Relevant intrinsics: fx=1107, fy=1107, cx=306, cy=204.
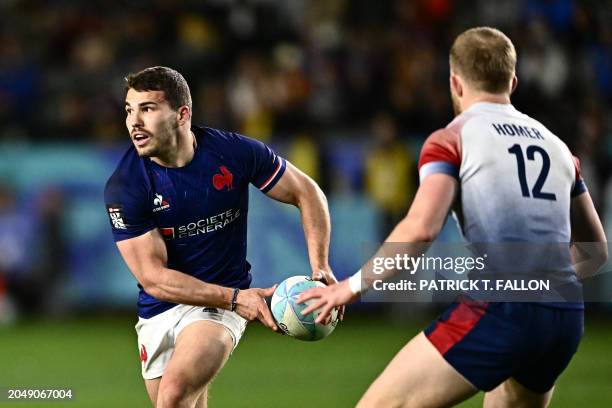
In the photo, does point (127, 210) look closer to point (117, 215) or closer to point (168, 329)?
point (117, 215)

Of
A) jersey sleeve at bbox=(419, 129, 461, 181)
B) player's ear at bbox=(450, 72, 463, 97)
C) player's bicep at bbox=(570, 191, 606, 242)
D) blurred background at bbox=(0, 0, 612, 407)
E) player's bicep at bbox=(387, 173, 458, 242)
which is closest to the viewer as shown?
player's bicep at bbox=(387, 173, 458, 242)

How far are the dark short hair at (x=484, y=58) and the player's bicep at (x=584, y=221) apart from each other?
2.45 ft

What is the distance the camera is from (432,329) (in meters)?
4.89

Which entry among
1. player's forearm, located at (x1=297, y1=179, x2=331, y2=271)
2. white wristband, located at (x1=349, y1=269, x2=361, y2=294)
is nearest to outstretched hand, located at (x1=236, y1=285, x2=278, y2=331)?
player's forearm, located at (x1=297, y1=179, x2=331, y2=271)

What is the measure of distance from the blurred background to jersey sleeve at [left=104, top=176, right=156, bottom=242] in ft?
19.5

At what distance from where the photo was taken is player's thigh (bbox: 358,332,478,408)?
4727mm

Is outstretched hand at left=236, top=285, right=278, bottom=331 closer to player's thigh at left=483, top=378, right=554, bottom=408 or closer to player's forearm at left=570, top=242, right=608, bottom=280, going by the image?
player's thigh at left=483, top=378, right=554, bottom=408

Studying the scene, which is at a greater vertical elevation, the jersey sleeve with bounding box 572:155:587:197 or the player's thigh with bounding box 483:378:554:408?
the jersey sleeve with bounding box 572:155:587:197

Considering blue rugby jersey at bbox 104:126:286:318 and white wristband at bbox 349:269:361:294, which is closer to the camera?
white wristband at bbox 349:269:361:294

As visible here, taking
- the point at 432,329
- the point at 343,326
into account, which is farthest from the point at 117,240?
the point at 343,326

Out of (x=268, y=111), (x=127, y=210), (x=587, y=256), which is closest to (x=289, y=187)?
(x=127, y=210)

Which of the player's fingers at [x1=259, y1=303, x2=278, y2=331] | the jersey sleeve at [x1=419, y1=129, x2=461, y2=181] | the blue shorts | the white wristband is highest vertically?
the jersey sleeve at [x1=419, y1=129, x2=461, y2=181]

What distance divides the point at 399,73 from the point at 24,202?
544cm

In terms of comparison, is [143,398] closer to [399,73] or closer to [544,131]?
[544,131]
